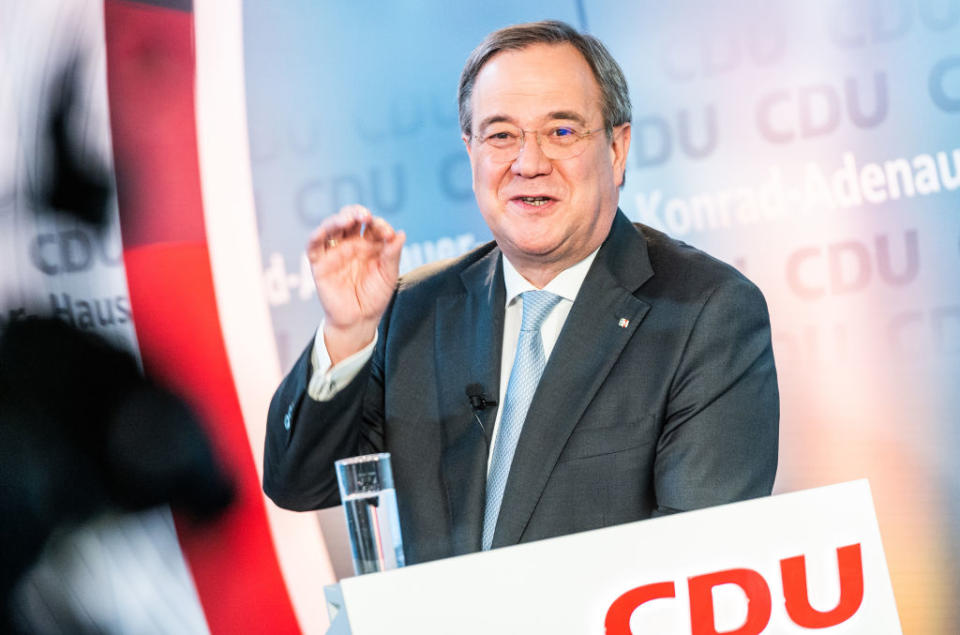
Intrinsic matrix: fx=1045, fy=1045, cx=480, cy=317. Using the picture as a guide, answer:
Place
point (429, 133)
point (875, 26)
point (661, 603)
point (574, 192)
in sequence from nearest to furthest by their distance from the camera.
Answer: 1. point (661, 603)
2. point (574, 192)
3. point (875, 26)
4. point (429, 133)

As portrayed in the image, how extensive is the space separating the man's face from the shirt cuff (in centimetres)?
47

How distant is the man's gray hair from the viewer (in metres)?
2.34

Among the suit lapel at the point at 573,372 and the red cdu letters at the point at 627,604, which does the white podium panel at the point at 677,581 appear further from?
the suit lapel at the point at 573,372

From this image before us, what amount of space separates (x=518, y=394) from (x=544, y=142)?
56 cm

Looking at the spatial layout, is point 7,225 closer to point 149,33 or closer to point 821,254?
point 149,33

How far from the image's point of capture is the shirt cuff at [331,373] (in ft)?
6.73

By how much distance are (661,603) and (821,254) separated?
2119 mm

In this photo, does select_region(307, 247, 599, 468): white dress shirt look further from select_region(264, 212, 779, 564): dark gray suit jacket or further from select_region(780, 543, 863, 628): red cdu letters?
select_region(780, 543, 863, 628): red cdu letters

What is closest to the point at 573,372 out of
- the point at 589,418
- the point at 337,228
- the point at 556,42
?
the point at 589,418

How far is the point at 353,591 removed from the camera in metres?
1.22

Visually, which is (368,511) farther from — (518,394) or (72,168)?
(72,168)

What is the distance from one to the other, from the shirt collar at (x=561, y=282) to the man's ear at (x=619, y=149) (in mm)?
204

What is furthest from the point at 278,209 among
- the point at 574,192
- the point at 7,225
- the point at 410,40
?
the point at 574,192

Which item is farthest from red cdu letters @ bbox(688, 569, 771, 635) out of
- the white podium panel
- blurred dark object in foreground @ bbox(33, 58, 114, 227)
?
blurred dark object in foreground @ bbox(33, 58, 114, 227)
